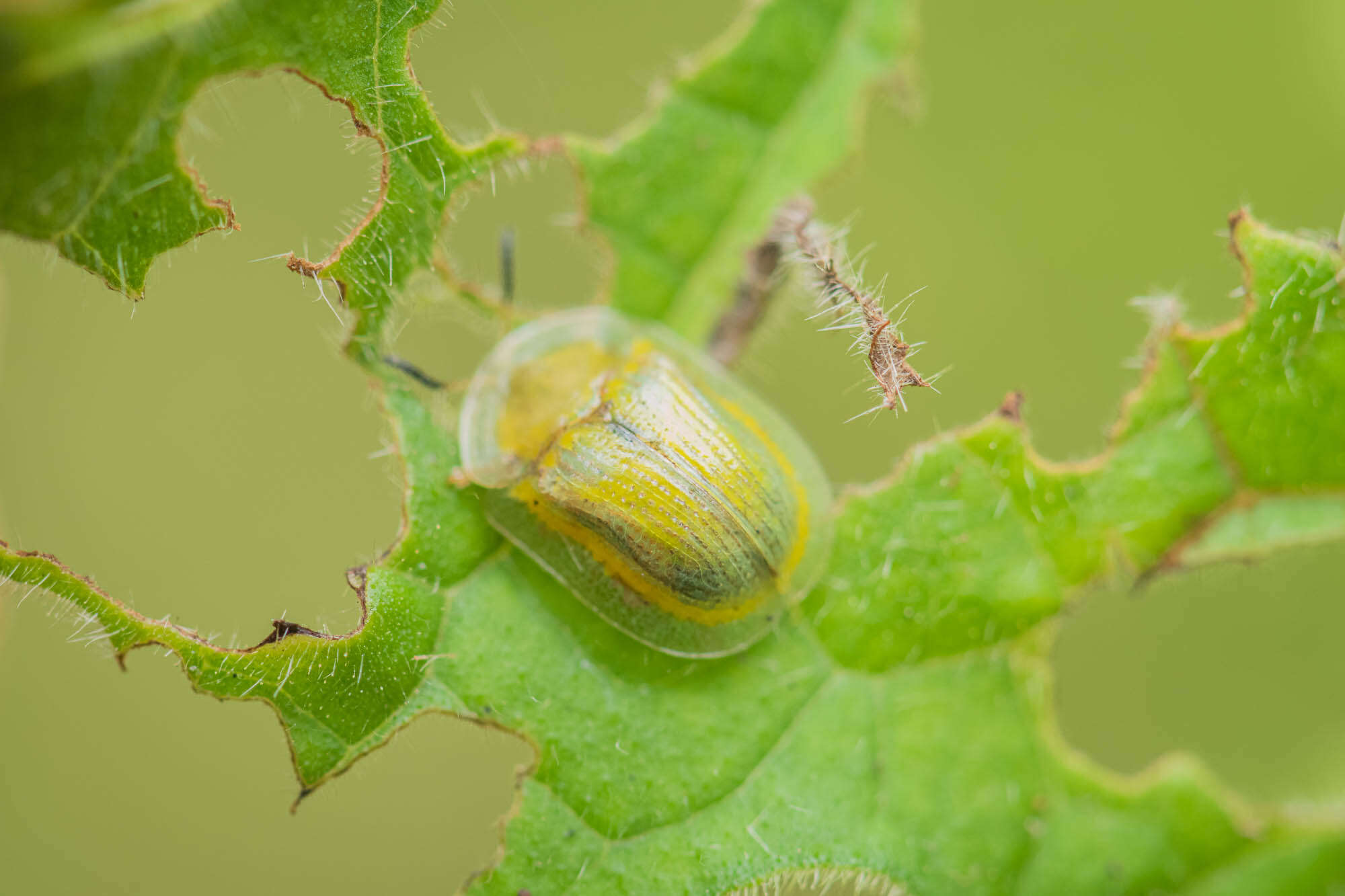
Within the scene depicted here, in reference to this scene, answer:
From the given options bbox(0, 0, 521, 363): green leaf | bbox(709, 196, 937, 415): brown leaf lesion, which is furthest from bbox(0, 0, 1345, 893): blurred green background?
bbox(0, 0, 521, 363): green leaf

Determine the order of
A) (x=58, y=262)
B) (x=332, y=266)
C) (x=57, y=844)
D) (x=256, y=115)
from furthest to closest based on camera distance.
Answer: (x=57, y=844) → (x=256, y=115) → (x=332, y=266) → (x=58, y=262)

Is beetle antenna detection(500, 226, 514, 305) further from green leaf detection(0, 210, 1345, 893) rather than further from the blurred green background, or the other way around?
the blurred green background

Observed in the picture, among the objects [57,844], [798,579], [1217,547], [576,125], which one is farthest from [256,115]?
[1217,547]

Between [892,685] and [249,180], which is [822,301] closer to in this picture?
[892,685]

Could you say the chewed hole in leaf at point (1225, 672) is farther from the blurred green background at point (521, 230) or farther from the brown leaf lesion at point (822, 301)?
the brown leaf lesion at point (822, 301)

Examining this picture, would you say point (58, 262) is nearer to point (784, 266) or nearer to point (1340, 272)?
point (784, 266)

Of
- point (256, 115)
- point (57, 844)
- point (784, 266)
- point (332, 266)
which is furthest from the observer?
point (57, 844)
